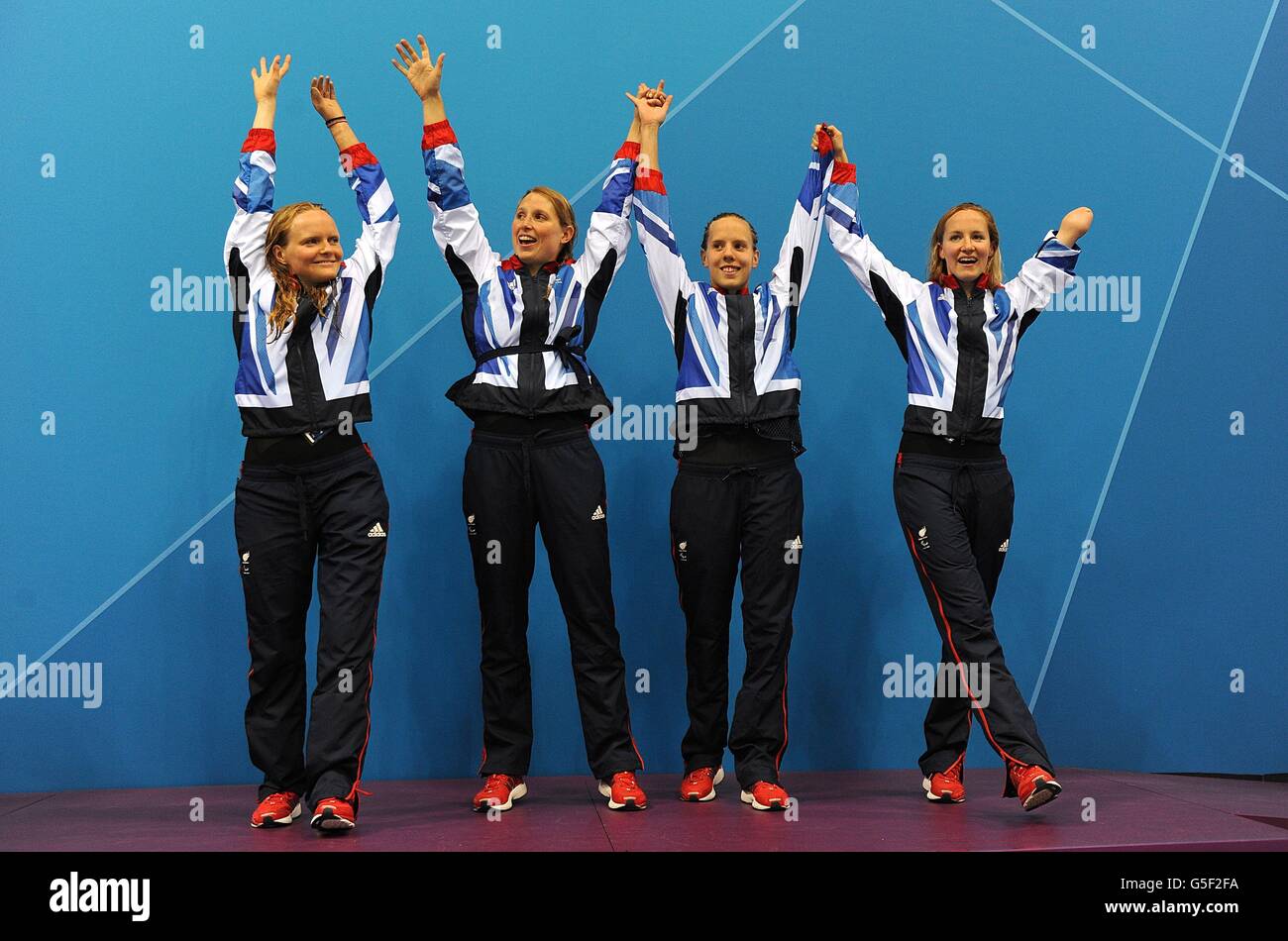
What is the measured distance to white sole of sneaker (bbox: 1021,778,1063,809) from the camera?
10.9 ft

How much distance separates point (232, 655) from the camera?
167 inches

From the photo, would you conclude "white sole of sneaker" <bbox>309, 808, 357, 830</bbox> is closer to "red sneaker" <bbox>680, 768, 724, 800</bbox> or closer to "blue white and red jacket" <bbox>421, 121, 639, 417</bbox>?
"red sneaker" <bbox>680, 768, 724, 800</bbox>

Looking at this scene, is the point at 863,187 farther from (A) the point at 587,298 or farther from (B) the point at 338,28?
(B) the point at 338,28

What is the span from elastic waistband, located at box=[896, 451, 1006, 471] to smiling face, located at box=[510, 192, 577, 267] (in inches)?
51.7

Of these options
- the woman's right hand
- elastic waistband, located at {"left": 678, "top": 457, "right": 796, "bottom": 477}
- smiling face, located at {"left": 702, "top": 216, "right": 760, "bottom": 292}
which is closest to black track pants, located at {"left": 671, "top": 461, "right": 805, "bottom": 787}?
elastic waistband, located at {"left": 678, "top": 457, "right": 796, "bottom": 477}

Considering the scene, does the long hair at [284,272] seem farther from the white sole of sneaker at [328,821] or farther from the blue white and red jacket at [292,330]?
the white sole of sneaker at [328,821]

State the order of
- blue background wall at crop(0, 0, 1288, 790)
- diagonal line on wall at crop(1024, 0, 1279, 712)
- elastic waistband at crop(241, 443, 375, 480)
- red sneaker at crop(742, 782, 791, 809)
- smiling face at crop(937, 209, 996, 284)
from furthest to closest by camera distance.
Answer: diagonal line on wall at crop(1024, 0, 1279, 712) < blue background wall at crop(0, 0, 1288, 790) < smiling face at crop(937, 209, 996, 284) < red sneaker at crop(742, 782, 791, 809) < elastic waistband at crop(241, 443, 375, 480)

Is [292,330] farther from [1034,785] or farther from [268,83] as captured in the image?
[1034,785]
